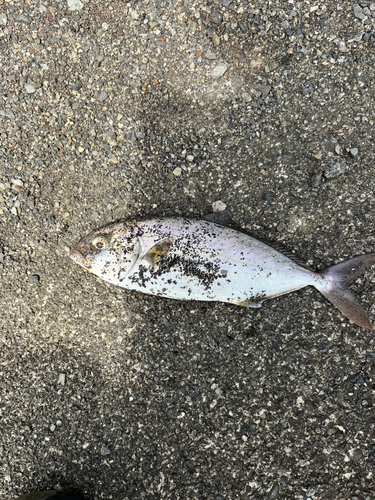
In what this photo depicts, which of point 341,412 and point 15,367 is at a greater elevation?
point 341,412

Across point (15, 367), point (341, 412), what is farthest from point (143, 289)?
point (341, 412)

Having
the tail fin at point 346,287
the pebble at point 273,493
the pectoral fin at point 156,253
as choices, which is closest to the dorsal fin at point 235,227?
the tail fin at point 346,287

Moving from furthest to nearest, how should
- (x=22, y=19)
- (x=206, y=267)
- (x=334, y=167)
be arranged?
(x=22, y=19) < (x=334, y=167) < (x=206, y=267)

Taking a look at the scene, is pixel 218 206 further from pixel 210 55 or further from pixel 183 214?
pixel 210 55

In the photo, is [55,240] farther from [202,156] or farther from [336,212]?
[336,212]

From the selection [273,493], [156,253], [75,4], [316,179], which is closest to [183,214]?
[156,253]

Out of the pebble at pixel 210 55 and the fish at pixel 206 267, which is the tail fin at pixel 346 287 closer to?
the fish at pixel 206 267
